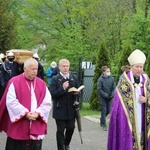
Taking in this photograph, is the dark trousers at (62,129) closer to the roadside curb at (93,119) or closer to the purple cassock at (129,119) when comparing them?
the purple cassock at (129,119)

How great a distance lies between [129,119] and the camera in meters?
6.68

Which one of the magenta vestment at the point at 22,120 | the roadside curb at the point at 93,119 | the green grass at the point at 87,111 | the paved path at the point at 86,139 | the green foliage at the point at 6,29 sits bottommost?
the green grass at the point at 87,111

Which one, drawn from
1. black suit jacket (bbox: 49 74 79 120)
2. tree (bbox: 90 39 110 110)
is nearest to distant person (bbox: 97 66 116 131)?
black suit jacket (bbox: 49 74 79 120)

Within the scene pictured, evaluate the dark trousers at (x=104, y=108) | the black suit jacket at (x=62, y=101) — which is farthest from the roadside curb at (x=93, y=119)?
the black suit jacket at (x=62, y=101)

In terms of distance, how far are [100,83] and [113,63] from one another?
874 centimetres

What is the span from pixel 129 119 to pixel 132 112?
0.11 metres

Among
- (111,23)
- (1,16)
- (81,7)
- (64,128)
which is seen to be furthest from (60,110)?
Result: (81,7)

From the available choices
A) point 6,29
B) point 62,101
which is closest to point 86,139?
point 62,101

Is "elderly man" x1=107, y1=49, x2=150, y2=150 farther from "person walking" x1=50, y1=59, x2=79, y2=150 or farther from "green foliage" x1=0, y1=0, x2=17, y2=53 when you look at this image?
"green foliage" x1=0, y1=0, x2=17, y2=53

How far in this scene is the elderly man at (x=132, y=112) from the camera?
262 inches

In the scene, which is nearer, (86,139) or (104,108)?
(86,139)

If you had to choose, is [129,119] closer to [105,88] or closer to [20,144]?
[20,144]

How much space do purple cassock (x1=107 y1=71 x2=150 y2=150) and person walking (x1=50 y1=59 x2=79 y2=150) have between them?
5.26 ft

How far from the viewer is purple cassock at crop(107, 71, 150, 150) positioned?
21.9ft
